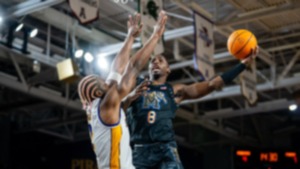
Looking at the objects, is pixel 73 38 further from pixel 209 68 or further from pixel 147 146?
pixel 147 146

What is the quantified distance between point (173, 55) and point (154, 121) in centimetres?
863

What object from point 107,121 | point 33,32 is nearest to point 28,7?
point 33,32

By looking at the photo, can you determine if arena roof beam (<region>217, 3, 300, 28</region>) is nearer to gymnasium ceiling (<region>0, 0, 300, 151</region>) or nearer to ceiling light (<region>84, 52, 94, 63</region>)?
gymnasium ceiling (<region>0, 0, 300, 151</region>)

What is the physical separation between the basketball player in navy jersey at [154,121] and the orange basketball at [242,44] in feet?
3.28

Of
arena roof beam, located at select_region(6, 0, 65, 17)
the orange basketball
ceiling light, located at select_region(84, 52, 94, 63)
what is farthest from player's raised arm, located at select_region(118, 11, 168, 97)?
ceiling light, located at select_region(84, 52, 94, 63)

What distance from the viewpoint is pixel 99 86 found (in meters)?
4.28

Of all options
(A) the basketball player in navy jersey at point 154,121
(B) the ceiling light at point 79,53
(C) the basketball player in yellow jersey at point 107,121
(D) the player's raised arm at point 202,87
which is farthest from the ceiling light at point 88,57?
(C) the basketball player in yellow jersey at point 107,121

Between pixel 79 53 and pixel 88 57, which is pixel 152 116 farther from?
pixel 88 57

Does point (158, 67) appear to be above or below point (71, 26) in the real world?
below

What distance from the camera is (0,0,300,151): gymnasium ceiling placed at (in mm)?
10797

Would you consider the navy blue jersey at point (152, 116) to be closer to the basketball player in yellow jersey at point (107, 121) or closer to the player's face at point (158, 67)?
the player's face at point (158, 67)

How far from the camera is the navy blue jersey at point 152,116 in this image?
543cm

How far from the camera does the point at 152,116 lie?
5477 millimetres

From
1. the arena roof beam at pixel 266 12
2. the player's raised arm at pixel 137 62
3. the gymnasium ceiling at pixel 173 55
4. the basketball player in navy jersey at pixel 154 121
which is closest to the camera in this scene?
the player's raised arm at pixel 137 62
